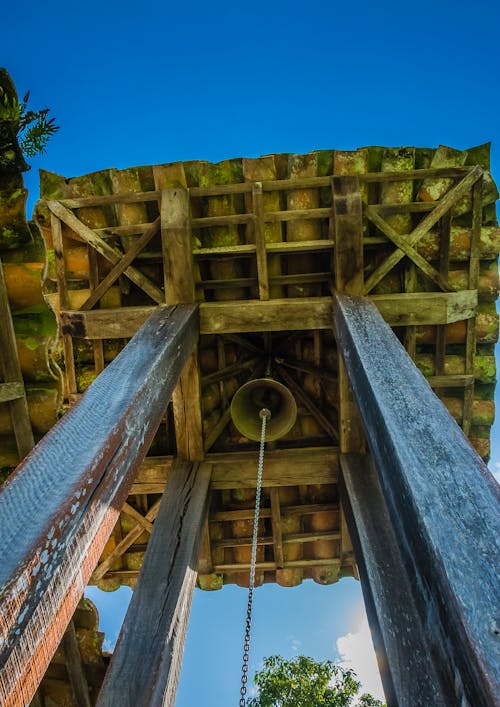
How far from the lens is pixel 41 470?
1.62m

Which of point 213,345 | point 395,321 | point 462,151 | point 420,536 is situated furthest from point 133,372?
point 462,151

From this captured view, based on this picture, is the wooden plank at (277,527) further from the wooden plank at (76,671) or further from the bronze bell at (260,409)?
the wooden plank at (76,671)

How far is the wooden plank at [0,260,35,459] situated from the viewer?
2582 mm

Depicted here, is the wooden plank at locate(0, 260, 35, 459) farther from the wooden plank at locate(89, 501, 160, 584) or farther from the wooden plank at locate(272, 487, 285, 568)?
the wooden plank at locate(272, 487, 285, 568)

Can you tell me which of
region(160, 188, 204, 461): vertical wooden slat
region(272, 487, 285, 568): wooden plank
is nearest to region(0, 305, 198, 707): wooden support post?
region(160, 188, 204, 461): vertical wooden slat

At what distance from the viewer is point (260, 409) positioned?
14.4 ft

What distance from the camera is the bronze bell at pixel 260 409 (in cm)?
411

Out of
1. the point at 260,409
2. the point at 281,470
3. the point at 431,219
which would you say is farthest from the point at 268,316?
the point at 281,470

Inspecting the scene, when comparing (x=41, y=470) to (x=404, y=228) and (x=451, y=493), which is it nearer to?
(x=451, y=493)

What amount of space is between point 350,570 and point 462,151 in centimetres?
434

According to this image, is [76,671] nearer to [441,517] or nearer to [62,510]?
[62,510]

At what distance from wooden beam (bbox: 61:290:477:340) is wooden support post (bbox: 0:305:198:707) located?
4.05ft

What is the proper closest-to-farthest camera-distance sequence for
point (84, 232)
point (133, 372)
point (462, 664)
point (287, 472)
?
point (462, 664) < point (133, 372) < point (84, 232) < point (287, 472)

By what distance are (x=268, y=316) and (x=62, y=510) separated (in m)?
2.45
